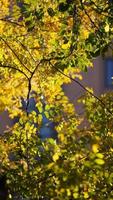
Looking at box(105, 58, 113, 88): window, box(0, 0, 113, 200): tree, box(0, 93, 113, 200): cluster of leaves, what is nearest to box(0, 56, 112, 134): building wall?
box(105, 58, 113, 88): window

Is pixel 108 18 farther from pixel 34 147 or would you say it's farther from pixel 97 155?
pixel 34 147

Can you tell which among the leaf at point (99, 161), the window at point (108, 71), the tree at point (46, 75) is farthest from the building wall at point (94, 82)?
the leaf at point (99, 161)

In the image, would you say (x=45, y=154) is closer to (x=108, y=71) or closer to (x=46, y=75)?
(x=46, y=75)

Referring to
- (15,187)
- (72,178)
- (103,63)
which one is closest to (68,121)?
(15,187)

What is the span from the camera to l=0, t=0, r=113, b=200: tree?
589cm

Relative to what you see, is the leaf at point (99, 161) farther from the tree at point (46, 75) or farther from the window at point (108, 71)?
the window at point (108, 71)

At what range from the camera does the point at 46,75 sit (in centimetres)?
945

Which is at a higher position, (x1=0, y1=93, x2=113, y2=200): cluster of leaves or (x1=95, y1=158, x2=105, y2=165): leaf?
(x1=0, y1=93, x2=113, y2=200): cluster of leaves

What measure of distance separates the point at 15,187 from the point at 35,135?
139cm

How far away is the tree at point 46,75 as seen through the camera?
5.89 m

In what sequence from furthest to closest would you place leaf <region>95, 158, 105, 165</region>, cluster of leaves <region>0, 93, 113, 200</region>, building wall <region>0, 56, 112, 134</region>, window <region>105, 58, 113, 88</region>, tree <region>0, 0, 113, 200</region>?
window <region>105, 58, 113, 88</region>
building wall <region>0, 56, 112, 134</region>
cluster of leaves <region>0, 93, 113, 200</region>
tree <region>0, 0, 113, 200</region>
leaf <region>95, 158, 105, 165</region>

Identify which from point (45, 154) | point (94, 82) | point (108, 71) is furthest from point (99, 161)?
point (108, 71)

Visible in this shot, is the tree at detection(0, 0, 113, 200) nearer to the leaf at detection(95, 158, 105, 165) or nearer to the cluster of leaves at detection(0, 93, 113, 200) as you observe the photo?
the cluster of leaves at detection(0, 93, 113, 200)

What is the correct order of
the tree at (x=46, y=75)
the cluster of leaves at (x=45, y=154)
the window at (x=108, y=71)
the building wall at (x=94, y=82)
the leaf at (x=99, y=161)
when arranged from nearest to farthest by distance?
the leaf at (x=99, y=161)
the tree at (x=46, y=75)
the cluster of leaves at (x=45, y=154)
the building wall at (x=94, y=82)
the window at (x=108, y=71)
